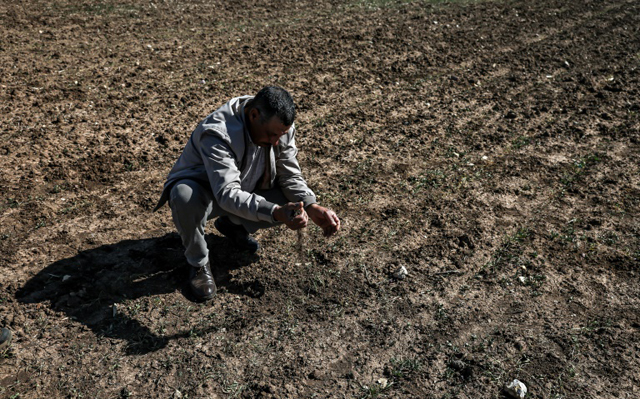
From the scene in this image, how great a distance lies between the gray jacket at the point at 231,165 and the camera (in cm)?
354

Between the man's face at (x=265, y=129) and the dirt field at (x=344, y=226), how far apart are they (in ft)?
3.36

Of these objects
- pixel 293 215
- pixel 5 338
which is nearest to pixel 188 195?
pixel 293 215

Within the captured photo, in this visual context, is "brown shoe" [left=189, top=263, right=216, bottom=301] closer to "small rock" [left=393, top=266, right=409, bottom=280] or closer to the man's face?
the man's face

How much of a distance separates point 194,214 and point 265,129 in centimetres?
72

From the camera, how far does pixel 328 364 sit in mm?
3463

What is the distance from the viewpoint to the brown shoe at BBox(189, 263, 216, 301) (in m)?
3.87

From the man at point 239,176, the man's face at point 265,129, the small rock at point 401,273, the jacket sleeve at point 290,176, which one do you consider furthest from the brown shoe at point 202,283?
the small rock at point 401,273

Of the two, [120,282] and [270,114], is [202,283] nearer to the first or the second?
[120,282]

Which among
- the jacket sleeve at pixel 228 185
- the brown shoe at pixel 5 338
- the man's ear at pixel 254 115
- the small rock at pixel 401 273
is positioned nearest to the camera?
the brown shoe at pixel 5 338

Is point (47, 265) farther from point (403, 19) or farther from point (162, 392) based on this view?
point (403, 19)

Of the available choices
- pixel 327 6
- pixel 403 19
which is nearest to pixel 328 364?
pixel 403 19

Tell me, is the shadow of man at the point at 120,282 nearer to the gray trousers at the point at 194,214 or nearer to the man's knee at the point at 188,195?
the gray trousers at the point at 194,214

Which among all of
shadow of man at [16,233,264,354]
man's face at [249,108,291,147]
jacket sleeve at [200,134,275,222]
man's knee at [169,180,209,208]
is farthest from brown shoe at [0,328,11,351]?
man's face at [249,108,291,147]

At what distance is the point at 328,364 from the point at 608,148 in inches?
167
